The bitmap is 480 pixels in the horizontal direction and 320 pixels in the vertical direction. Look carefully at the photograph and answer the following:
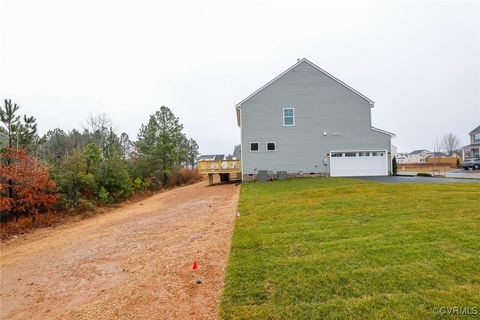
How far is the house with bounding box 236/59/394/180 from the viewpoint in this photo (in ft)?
56.0

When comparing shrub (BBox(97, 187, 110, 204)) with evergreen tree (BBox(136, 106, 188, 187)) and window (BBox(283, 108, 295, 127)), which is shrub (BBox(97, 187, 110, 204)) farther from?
window (BBox(283, 108, 295, 127))

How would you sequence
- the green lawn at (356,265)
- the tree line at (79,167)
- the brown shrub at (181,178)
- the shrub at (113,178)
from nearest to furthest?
the green lawn at (356,265) → the tree line at (79,167) → the shrub at (113,178) → the brown shrub at (181,178)

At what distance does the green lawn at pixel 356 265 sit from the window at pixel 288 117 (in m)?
11.9

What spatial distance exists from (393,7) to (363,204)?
1337 centimetres

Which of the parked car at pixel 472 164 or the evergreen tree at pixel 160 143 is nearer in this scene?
the evergreen tree at pixel 160 143

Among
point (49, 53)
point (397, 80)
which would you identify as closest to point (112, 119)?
point (49, 53)

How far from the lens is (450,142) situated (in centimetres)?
5684

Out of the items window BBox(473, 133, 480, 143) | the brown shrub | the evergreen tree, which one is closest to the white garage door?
the brown shrub

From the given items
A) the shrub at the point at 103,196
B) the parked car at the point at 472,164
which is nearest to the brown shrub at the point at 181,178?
the shrub at the point at 103,196

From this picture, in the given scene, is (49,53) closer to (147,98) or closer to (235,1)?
(235,1)

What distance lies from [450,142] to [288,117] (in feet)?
204

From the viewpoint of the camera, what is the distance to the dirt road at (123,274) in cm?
298

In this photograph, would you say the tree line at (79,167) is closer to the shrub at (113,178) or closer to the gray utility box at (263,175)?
the shrub at (113,178)

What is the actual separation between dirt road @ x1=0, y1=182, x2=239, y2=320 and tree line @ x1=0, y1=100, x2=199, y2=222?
350cm
